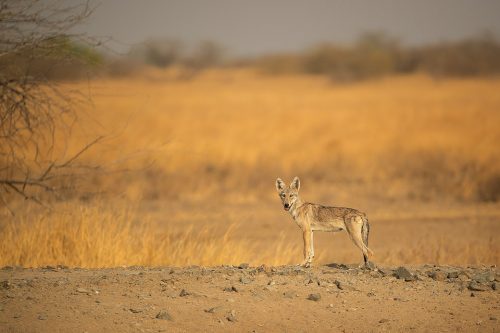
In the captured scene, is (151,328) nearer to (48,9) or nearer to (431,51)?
(48,9)

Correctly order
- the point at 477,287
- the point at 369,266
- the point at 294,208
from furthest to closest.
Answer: the point at 294,208 → the point at 369,266 → the point at 477,287

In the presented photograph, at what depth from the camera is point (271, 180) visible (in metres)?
19.2

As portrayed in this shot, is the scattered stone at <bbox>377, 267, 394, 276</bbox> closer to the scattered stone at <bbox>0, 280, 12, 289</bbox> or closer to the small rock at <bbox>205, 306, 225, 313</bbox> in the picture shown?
the small rock at <bbox>205, 306, 225, 313</bbox>

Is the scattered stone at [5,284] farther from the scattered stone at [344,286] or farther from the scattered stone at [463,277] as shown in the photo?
the scattered stone at [463,277]

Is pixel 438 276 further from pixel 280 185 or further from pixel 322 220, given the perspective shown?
pixel 280 185

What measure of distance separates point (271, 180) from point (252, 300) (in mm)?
11583

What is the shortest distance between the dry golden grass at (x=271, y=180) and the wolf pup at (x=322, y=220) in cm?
104

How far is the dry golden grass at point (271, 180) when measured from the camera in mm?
10625

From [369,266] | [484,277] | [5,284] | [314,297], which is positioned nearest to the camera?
[314,297]

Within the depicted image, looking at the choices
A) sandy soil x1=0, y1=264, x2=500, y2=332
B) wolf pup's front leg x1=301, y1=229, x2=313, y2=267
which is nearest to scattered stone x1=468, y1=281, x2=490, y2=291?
sandy soil x1=0, y1=264, x2=500, y2=332

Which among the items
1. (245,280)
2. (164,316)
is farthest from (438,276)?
(164,316)

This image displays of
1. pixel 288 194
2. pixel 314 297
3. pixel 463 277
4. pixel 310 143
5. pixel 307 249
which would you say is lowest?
pixel 314 297

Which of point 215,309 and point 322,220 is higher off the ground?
point 322,220

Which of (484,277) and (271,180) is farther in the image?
(271,180)
